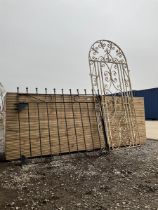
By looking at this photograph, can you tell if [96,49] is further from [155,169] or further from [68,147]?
[155,169]

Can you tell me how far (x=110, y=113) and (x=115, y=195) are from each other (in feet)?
13.6

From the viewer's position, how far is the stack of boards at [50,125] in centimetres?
758

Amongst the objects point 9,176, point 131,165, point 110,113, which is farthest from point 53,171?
point 110,113

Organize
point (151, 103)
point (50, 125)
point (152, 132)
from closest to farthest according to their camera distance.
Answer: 1. point (50, 125)
2. point (152, 132)
3. point (151, 103)

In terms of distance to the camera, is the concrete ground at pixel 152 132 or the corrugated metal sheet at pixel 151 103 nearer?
the concrete ground at pixel 152 132

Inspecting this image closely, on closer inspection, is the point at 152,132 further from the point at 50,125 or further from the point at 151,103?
the point at 151,103

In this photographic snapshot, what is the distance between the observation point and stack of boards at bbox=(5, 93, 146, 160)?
7578 mm

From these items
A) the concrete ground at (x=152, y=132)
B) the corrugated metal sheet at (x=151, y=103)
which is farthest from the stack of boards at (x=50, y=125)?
the corrugated metal sheet at (x=151, y=103)

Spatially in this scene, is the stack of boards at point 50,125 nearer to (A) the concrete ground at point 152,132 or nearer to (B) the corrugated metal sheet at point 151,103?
(A) the concrete ground at point 152,132

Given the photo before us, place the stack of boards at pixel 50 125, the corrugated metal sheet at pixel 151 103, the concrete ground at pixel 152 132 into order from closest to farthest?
the stack of boards at pixel 50 125 → the concrete ground at pixel 152 132 → the corrugated metal sheet at pixel 151 103

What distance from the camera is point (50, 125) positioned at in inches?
320

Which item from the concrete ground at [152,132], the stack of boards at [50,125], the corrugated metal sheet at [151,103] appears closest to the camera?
the stack of boards at [50,125]

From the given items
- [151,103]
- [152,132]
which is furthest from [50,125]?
[151,103]

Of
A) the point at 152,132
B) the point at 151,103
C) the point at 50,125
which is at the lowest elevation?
the point at 152,132
